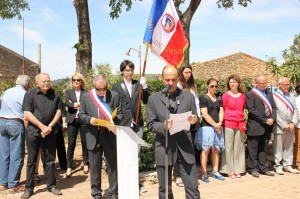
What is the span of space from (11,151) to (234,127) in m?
4.18

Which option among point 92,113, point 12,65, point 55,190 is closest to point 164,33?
point 92,113

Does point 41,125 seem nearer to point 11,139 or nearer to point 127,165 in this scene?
point 11,139

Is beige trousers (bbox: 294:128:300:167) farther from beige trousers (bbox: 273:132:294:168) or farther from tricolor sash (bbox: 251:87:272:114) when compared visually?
tricolor sash (bbox: 251:87:272:114)

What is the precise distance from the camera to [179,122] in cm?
401

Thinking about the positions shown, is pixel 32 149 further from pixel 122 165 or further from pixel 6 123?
pixel 122 165

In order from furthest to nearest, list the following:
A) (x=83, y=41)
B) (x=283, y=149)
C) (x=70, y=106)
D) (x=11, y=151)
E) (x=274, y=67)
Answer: (x=83, y=41) < (x=274, y=67) < (x=283, y=149) < (x=70, y=106) < (x=11, y=151)

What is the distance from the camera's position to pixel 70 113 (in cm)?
682

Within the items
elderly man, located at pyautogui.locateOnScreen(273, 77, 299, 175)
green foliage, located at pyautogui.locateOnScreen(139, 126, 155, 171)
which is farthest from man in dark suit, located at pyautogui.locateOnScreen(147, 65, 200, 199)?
elderly man, located at pyautogui.locateOnScreen(273, 77, 299, 175)

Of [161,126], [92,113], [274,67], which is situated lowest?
[161,126]

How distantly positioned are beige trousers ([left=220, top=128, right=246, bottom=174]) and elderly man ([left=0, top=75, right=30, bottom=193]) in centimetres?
387

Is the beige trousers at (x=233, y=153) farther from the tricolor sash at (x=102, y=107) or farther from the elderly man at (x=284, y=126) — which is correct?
the tricolor sash at (x=102, y=107)

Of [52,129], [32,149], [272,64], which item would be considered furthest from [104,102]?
[272,64]

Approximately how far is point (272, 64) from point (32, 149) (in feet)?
21.2

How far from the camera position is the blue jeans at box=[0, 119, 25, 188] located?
5.86 metres
